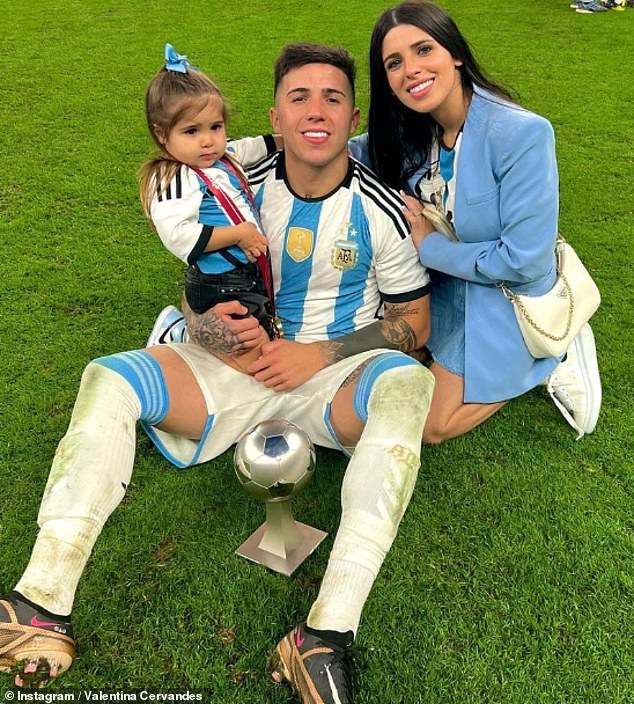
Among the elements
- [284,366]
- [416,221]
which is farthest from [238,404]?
[416,221]

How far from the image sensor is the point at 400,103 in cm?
256

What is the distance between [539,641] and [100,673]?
1216 mm

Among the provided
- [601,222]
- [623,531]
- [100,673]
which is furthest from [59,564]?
[601,222]

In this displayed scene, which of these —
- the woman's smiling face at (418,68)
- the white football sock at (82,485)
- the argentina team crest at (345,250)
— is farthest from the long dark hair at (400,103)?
the white football sock at (82,485)

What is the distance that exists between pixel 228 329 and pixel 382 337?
0.55 meters

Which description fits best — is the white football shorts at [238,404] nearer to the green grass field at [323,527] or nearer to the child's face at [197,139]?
the green grass field at [323,527]

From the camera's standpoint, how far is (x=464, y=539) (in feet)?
7.69

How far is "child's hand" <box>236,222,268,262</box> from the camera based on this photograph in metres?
2.31

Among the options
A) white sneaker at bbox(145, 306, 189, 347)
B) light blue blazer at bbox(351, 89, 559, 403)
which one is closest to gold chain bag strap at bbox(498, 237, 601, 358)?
light blue blazer at bbox(351, 89, 559, 403)

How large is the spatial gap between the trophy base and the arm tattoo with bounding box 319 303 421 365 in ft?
1.89

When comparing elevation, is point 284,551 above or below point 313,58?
below

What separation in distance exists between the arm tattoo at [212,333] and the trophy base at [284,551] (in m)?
0.61

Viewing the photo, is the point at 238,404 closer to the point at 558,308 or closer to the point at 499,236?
the point at 499,236

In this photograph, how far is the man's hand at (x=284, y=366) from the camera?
2.41 m
